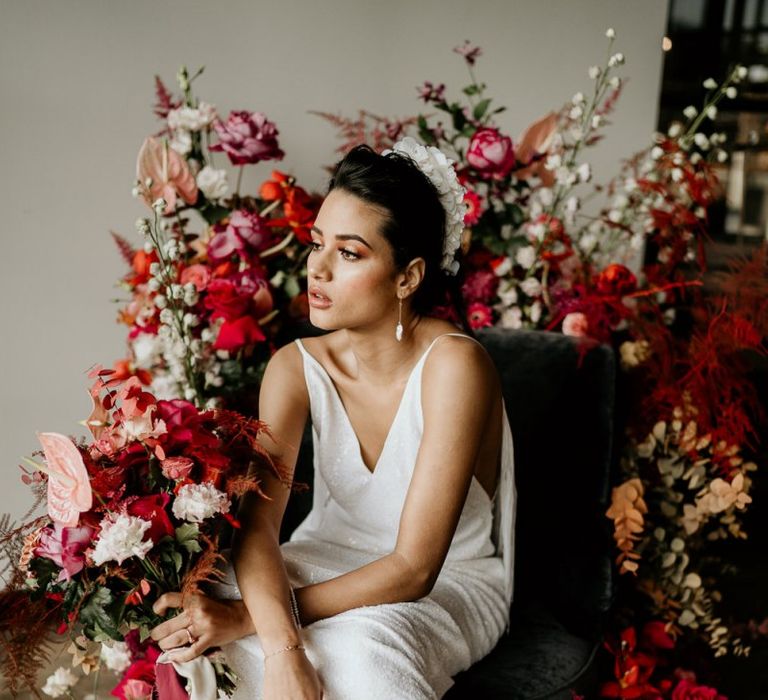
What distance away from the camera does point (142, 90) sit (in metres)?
2.51

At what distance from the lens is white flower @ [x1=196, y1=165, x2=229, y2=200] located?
2.18 metres

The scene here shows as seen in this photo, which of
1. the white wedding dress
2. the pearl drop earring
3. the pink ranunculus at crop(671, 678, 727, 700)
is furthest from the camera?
the pink ranunculus at crop(671, 678, 727, 700)

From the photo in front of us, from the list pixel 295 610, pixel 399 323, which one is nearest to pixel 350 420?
pixel 399 323

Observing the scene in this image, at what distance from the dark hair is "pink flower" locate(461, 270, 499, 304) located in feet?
1.77

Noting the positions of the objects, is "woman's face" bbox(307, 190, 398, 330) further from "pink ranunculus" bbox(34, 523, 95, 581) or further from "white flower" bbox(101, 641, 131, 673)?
"white flower" bbox(101, 641, 131, 673)

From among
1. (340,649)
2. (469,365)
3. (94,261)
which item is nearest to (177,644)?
(340,649)

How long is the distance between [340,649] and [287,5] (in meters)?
1.91

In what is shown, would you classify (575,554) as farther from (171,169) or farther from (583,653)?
(171,169)

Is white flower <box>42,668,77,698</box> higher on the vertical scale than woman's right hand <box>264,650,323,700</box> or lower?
lower

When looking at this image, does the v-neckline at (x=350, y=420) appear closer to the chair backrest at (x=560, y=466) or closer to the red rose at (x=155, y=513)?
the chair backrest at (x=560, y=466)

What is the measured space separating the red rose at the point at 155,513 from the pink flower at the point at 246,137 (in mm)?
1116

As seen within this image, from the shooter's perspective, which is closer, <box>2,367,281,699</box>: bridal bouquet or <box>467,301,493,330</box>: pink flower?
<box>2,367,281,699</box>: bridal bouquet

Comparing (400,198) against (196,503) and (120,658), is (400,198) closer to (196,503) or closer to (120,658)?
(196,503)

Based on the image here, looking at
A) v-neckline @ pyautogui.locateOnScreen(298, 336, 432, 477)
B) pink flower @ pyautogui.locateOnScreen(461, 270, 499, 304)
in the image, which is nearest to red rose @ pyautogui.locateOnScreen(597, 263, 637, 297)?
pink flower @ pyautogui.locateOnScreen(461, 270, 499, 304)
